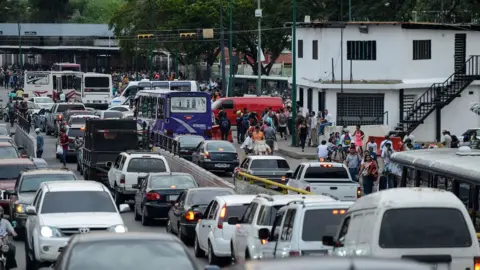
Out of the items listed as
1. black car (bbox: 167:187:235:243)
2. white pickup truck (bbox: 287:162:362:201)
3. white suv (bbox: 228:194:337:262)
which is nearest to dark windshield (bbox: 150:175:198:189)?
white pickup truck (bbox: 287:162:362:201)

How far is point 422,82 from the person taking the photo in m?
57.0

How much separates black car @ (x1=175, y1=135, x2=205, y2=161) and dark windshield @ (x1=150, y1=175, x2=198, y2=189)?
1629cm

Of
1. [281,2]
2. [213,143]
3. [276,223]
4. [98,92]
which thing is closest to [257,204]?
[276,223]

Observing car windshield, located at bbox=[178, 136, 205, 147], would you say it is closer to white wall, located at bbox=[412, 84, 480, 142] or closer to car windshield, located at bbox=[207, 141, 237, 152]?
car windshield, located at bbox=[207, 141, 237, 152]

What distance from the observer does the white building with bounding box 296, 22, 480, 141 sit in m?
56.6

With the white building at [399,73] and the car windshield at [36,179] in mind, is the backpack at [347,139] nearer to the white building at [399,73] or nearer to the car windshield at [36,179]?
the white building at [399,73]

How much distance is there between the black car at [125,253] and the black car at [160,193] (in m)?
17.4

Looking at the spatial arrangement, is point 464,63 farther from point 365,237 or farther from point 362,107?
point 365,237

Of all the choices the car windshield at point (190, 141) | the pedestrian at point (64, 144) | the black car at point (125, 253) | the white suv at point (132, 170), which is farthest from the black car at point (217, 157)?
the black car at point (125, 253)

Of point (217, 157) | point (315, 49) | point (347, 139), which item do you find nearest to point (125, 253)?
point (347, 139)

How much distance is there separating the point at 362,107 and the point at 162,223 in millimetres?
27124

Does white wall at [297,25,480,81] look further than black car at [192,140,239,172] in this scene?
Yes

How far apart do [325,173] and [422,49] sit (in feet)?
91.7

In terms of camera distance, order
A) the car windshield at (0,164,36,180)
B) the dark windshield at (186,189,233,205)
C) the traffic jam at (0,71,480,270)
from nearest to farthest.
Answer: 1. the traffic jam at (0,71,480,270)
2. the dark windshield at (186,189,233,205)
3. the car windshield at (0,164,36,180)
